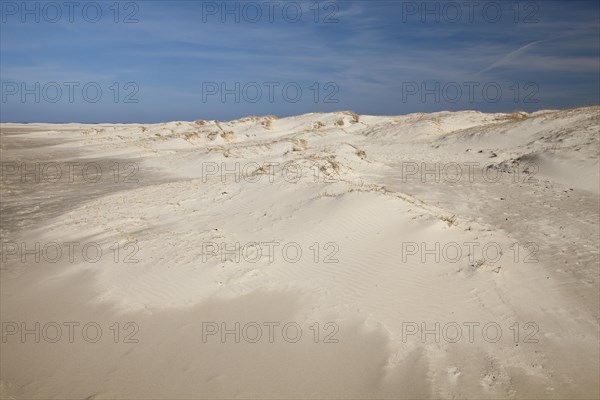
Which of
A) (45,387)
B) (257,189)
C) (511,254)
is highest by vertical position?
(257,189)

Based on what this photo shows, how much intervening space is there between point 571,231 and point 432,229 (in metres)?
3.39

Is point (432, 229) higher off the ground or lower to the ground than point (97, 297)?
higher

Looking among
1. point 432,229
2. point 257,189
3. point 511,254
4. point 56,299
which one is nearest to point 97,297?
point 56,299

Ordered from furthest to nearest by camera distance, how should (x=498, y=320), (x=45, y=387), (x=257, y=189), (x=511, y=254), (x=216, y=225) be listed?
(x=257, y=189), (x=216, y=225), (x=511, y=254), (x=498, y=320), (x=45, y=387)

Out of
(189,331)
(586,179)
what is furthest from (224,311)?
(586,179)

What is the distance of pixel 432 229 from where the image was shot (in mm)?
7805

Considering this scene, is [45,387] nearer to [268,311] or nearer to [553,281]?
[268,311]

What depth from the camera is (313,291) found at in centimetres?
608

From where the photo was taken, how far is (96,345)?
489 cm

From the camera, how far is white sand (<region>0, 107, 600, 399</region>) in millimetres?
4246

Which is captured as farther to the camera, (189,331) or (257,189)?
(257,189)

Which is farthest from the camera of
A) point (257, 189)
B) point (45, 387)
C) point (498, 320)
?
point (257, 189)

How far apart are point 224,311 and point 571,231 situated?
25.9ft

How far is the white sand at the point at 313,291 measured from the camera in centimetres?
425
